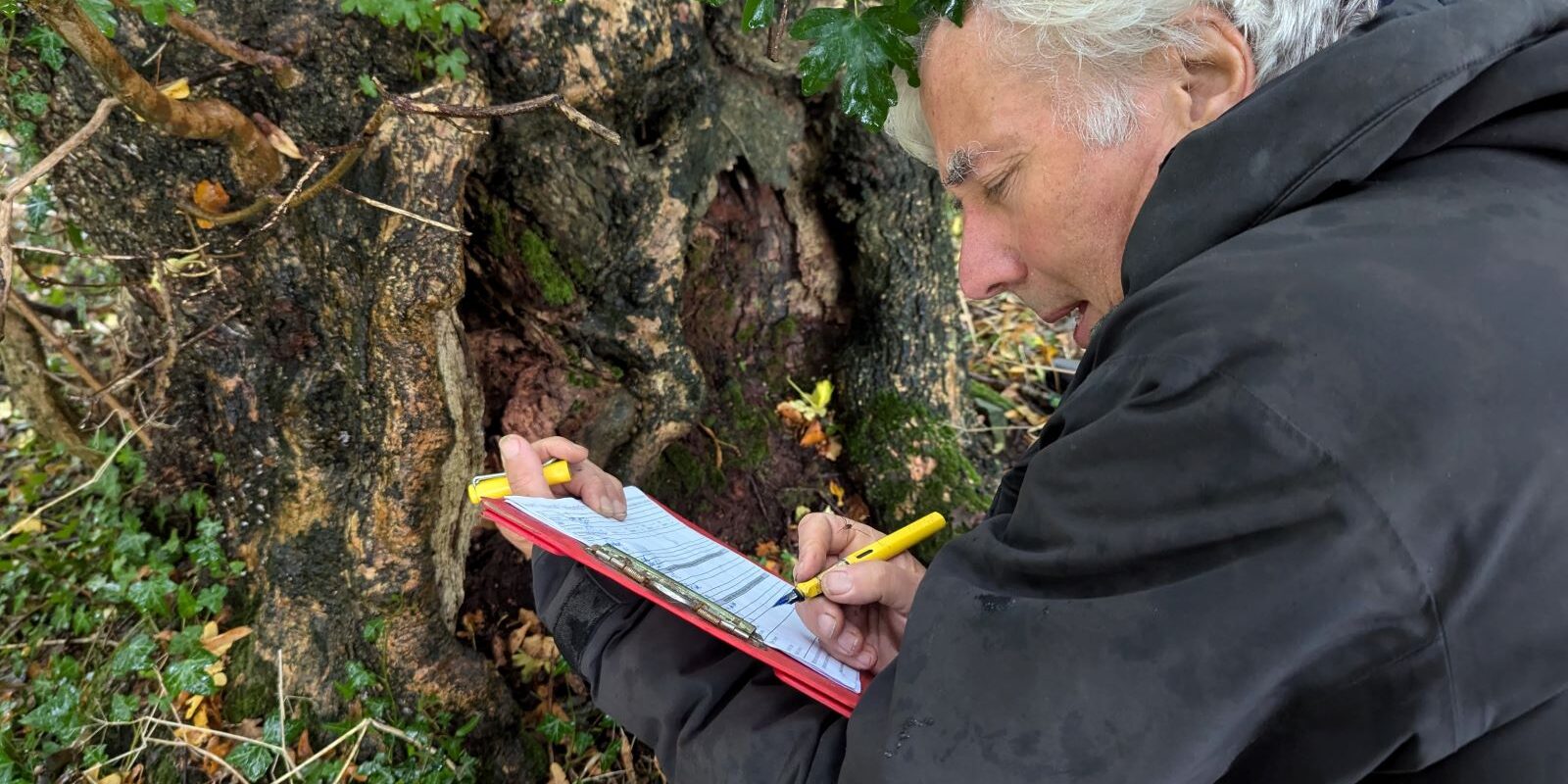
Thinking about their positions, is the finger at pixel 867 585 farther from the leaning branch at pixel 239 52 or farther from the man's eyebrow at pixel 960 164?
the leaning branch at pixel 239 52

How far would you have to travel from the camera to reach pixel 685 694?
158 cm

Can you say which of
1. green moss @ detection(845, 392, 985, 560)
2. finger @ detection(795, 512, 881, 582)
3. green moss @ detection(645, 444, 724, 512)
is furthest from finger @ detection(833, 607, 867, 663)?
green moss @ detection(845, 392, 985, 560)

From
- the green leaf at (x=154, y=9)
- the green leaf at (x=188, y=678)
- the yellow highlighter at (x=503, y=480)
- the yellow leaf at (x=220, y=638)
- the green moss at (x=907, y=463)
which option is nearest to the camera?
the green leaf at (x=154, y=9)

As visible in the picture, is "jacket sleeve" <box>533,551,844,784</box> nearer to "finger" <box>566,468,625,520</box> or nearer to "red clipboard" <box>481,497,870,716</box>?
"red clipboard" <box>481,497,870,716</box>

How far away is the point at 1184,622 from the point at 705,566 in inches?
43.4

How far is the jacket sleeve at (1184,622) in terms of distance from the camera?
0.92m

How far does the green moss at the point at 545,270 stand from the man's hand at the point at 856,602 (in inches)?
46.0

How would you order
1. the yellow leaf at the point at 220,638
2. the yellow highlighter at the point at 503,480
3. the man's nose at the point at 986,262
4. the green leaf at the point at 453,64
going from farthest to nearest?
the yellow leaf at the point at 220,638 < the green leaf at the point at 453,64 < the yellow highlighter at the point at 503,480 < the man's nose at the point at 986,262

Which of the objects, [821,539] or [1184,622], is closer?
[1184,622]

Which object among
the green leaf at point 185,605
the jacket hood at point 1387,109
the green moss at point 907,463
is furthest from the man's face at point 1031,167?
the green leaf at point 185,605

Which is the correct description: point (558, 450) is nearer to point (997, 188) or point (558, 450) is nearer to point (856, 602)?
point (856, 602)

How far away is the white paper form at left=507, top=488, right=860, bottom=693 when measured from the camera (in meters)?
1.64

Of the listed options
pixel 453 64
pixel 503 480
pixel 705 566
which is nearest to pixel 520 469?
pixel 503 480

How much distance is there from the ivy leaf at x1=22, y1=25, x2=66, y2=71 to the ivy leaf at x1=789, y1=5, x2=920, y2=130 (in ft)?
5.72
